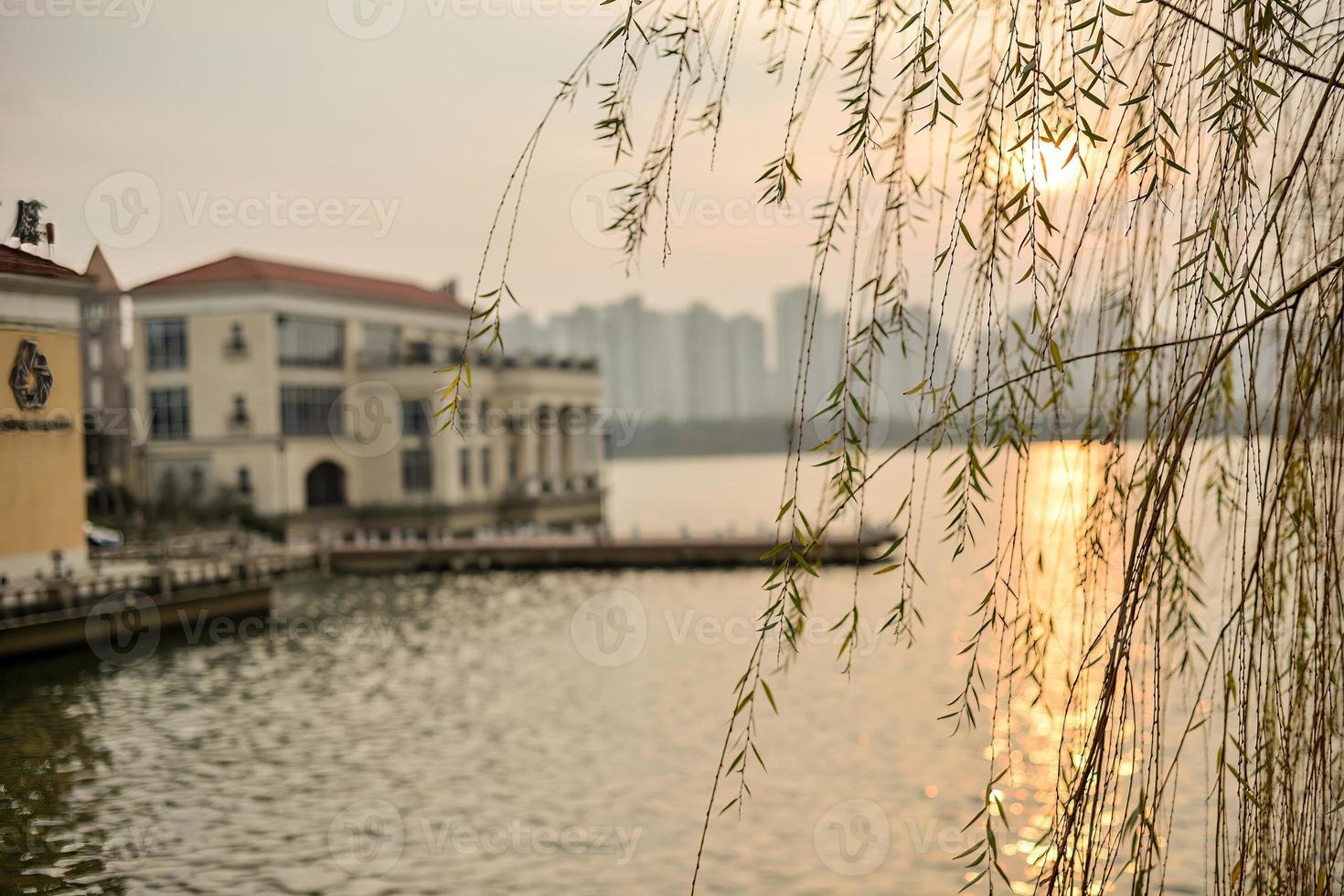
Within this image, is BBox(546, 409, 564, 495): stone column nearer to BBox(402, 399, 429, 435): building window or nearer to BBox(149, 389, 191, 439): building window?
BBox(402, 399, 429, 435): building window

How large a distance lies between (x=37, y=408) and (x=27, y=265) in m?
0.95

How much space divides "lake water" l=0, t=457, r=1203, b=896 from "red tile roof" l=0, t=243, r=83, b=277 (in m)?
2.83

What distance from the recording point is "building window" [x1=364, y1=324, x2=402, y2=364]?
4141cm

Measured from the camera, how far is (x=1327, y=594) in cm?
258

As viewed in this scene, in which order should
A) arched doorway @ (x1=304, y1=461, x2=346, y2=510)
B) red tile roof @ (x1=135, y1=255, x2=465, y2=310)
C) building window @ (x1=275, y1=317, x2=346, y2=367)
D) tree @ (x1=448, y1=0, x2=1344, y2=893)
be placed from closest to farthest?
1. tree @ (x1=448, y1=0, x2=1344, y2=893)
2. red tile roof @ (x1=135, y1=255, x2=465, y2=310)
3. building window @ (x1=275, y1=317, x2=346, y2=367)
4. arched doorway @ (x1=304, y1=461, x2=346, y2=510)

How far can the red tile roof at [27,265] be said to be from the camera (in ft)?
19.5

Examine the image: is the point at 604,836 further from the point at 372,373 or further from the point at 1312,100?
the point at 372,373

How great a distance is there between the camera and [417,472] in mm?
41906

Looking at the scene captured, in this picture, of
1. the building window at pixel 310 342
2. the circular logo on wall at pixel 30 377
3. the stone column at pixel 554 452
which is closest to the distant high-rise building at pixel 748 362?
the stone column at pixel 554 452

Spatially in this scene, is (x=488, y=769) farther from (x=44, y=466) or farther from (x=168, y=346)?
(x=168, y=346)

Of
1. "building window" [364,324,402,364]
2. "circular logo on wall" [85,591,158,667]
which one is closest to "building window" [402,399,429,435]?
"building window" [364,324,402,364]

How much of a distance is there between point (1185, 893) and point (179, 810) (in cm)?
880

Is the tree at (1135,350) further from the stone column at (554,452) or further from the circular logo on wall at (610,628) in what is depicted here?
the stone column at (554,452)

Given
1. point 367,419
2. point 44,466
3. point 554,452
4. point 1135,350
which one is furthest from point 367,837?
point 554,452
